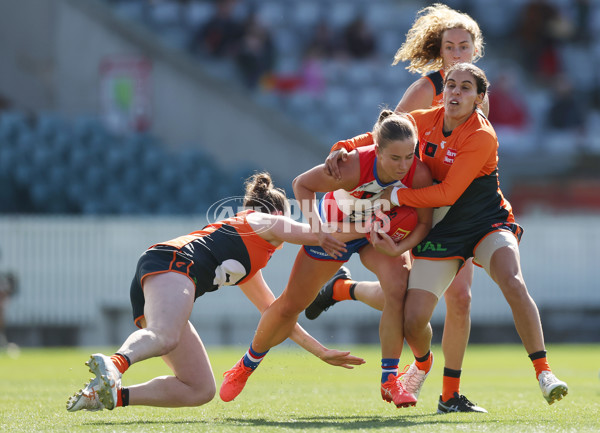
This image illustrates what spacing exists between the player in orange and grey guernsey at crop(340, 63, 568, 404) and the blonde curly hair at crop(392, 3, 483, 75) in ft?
2.29

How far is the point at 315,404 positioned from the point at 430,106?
204 cm

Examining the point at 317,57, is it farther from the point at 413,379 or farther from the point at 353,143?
the point at 413,379

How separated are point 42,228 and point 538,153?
764 centimetres

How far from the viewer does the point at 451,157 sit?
18.4 ft

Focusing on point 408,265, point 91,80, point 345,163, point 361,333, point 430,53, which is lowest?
point 361,333

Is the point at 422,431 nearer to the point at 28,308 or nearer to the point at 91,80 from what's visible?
the point at 28,308

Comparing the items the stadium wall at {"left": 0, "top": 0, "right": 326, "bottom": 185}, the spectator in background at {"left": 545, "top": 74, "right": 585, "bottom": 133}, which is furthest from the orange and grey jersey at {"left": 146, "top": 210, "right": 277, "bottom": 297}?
the spectator in background at {"left": 545, "top": 74, "right": 585, "bottom": 133}

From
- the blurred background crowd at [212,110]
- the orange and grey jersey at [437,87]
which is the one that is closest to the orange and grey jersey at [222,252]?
the orange and grey jersey at [437,87]

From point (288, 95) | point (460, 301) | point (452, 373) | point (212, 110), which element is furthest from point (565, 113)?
point (452, 373)

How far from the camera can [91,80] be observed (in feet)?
55.4

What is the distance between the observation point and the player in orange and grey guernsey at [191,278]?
5109 millimetres

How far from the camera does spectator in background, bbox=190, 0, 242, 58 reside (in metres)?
16.0

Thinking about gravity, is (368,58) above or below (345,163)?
above

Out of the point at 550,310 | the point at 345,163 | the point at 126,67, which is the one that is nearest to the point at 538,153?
the point at 550,310
